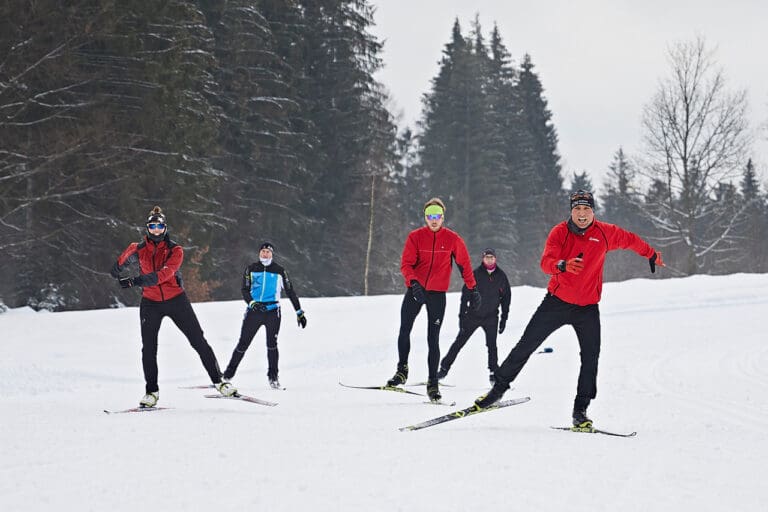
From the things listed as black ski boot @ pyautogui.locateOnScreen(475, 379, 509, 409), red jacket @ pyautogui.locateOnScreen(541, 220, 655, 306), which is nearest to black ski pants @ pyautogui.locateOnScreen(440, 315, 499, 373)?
black ski boot @ pyautogui.locateOnScreen(475, 379, 509, 409)

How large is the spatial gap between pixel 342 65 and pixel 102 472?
1281 inches

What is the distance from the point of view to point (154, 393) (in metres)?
7.44

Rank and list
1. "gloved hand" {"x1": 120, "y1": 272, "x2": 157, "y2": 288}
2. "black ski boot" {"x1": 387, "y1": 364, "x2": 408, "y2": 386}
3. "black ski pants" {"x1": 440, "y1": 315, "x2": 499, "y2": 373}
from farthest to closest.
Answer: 1. "black ski pants" {"x1": 440, "y1": 315, "x2": 499, "y2": 373}
2. "black ski boot" {"x1": 387, "y1": 364, "x2": 408, "y2": 386}
3. "gloved hand" {"x1": 120, "y1": 272, "x2": 157, "y2": 288}

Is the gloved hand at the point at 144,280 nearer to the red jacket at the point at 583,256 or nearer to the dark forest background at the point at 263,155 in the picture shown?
the red jacket at the point at 583,256

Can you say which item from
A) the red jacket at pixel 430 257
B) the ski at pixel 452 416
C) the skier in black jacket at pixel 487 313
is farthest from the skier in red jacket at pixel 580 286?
the skier in black jacket at pixel 487 313

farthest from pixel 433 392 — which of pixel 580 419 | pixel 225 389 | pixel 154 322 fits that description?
pixel 154 322

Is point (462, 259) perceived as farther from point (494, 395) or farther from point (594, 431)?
point (594, 431)

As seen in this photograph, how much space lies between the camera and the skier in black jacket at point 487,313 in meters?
10.6

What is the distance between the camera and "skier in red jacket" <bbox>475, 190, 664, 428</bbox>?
6.05 meters

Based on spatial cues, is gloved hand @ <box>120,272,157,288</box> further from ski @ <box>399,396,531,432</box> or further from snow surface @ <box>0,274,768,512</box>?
ski @ <box>399,396,531,432</box>

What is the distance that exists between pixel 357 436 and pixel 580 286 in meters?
2.32

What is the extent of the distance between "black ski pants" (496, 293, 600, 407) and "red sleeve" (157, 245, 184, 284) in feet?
11.7

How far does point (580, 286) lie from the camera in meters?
6.06

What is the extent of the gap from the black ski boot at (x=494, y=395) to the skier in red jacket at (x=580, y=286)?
6 cm
